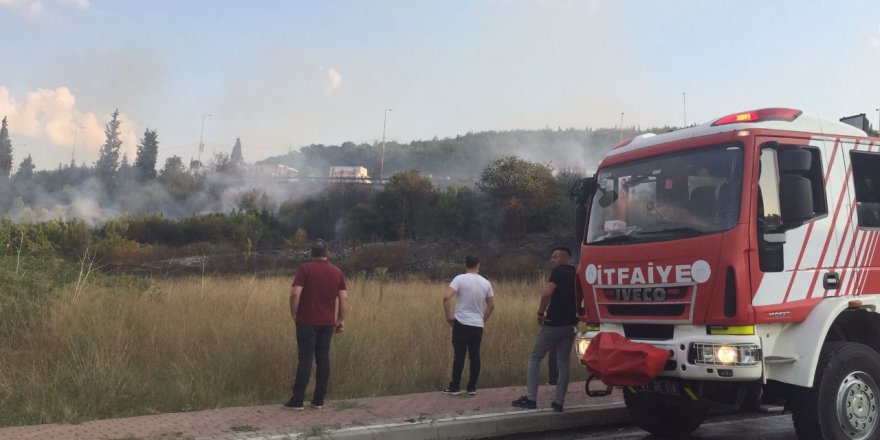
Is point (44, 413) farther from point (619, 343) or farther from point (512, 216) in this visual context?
point (512, 216)

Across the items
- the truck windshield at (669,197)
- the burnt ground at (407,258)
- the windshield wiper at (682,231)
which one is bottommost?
the burnt ground at (407,258)

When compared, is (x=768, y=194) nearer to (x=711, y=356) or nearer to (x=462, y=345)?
(x=711, y=356)

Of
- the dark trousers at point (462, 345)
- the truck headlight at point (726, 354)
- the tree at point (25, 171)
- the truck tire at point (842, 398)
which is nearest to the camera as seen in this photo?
the truck headlight at point (726, 354)

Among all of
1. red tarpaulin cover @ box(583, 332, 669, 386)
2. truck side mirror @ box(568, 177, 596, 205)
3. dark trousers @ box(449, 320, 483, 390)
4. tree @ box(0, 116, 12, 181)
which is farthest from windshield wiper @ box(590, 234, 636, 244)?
tree @ box(0, 116, 12, 181)

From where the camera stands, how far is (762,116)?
A: 5.88m

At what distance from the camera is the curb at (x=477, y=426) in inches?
245

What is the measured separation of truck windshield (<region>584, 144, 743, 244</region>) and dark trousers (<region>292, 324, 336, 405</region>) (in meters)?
3.01

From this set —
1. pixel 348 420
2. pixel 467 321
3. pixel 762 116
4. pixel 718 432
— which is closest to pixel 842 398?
pixel 718 432

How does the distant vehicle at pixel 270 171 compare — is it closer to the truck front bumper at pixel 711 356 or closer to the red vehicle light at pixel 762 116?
the red vehicle light at pixel 762 116

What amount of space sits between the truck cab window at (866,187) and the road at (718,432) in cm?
230

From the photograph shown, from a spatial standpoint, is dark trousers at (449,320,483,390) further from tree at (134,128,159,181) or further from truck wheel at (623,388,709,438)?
tree at (134,128,159,181)

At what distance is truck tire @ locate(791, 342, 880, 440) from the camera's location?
5.56 m

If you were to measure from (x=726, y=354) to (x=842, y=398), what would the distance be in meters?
1.28

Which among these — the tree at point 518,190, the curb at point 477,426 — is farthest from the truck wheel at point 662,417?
the tree at point 518,190
